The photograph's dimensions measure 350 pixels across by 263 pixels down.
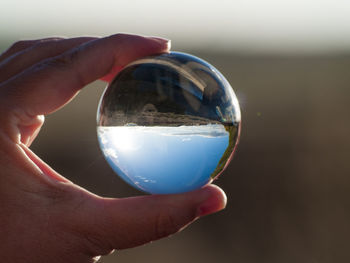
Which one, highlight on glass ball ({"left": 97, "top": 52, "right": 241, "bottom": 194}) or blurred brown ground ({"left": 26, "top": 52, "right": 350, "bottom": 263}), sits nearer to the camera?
highlight on glass ball ({"left": 97, "top": 52, "right": 241, "bottom": 194})

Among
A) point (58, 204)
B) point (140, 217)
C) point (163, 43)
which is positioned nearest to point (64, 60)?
point (163, 43)

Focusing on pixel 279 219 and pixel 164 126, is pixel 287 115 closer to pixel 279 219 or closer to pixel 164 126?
pixel 279 219

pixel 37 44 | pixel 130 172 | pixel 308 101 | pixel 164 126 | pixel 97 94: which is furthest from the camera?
pixel 97 94

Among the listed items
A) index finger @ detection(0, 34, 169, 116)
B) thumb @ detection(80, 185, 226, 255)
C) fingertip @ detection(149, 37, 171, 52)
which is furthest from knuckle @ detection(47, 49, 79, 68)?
thumb @ detection(80, 185, 226, 255)

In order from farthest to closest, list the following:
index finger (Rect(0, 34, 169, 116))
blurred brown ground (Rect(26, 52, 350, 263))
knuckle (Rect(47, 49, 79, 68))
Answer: blurred brown ground (Rect(26, 52, 350, 263)), knuckle (Rect(47, 49, 79, 68)), index finger (Rect(0, 34, 169, 116))

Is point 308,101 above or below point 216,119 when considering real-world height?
below

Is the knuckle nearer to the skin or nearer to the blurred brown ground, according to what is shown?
the skin

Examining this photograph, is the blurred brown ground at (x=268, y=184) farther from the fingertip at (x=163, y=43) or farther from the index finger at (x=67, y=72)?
the index finger at (x=67, y=72)

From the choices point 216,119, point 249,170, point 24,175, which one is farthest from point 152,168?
point 249,170
